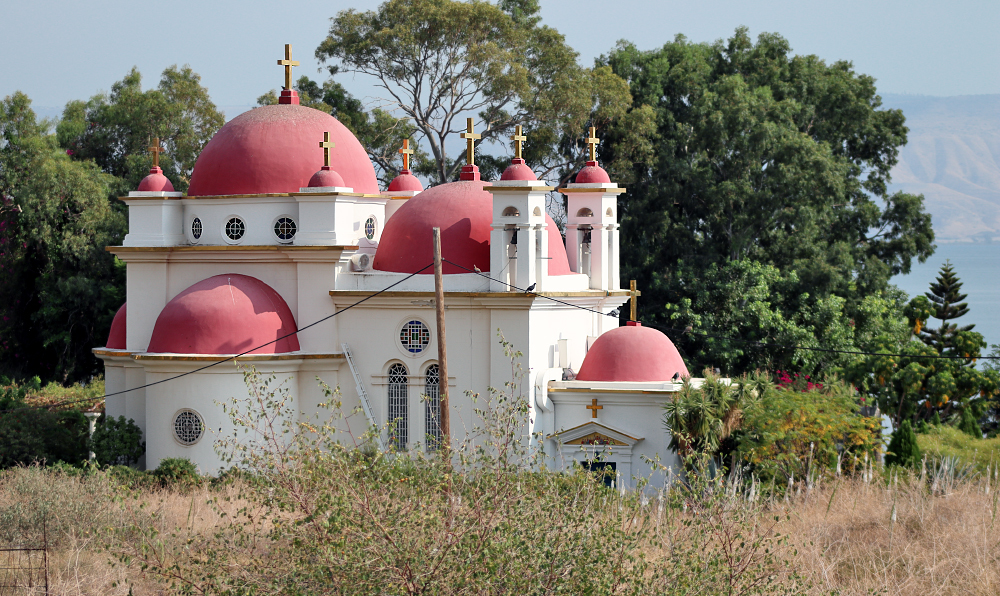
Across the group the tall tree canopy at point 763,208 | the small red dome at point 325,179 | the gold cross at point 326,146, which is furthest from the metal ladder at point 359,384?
the tall tree canopy at point 763,208

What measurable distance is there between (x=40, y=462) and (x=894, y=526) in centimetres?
1618

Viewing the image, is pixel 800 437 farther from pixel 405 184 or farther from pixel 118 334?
pixel 118 334

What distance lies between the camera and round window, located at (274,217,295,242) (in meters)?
23.0

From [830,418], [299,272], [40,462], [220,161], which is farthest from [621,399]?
[40,462]

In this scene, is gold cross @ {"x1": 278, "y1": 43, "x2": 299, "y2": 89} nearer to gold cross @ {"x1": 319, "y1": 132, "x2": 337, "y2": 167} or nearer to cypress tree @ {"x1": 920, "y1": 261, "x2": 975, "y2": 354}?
gold cross @ {"x1": 319, "y1": 132, "x2": 337, "y2": 167}

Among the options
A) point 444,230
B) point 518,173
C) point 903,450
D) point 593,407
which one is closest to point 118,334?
point 444,230

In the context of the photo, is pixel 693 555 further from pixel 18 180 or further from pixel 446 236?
pixel 18 180

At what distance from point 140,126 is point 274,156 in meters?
17.6

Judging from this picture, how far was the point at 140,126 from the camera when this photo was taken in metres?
39.1

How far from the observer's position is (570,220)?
25.3 meters

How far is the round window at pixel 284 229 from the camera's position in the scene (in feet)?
75.5

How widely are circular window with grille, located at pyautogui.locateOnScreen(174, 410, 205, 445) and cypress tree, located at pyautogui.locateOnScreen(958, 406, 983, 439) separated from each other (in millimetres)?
17590

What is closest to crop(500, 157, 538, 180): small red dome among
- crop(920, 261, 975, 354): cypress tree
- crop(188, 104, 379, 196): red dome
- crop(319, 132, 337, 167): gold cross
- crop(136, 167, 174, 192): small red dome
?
crop(319, 132, 337, 167): gold cross

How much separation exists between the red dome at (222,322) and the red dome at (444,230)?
2.22m
